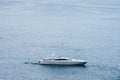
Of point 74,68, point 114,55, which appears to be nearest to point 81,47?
point 114,55

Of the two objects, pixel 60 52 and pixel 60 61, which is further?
pixel 60 52

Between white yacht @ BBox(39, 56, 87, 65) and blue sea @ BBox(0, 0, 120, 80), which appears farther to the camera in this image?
white yacht @ BBox(39, 56, 87, 65)

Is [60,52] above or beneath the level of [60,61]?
above

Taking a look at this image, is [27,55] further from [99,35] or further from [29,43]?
[99,35]

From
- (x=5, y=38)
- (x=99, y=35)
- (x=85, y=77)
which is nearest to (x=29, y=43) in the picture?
(x=5, y=38)

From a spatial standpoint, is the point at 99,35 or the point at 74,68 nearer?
the point at 74,68

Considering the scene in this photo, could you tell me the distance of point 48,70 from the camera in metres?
144

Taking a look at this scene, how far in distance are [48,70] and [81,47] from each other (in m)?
27.8

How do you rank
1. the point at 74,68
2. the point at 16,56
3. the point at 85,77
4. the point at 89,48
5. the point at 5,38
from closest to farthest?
the point at 85,77, the point at 74,68, the point at 16,56, the point at 89,48, the point at 5,38

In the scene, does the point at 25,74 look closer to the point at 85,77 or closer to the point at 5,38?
the point at 85,77

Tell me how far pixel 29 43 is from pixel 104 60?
1266 inches

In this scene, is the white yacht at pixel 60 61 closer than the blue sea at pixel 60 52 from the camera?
No

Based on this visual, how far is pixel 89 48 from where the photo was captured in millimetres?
168375

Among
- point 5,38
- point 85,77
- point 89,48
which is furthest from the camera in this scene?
point 5,38
